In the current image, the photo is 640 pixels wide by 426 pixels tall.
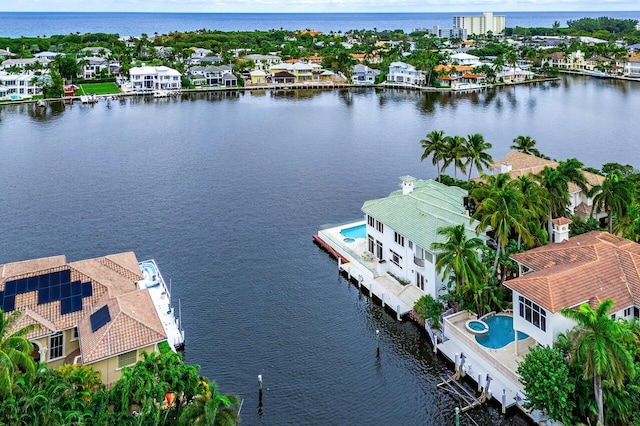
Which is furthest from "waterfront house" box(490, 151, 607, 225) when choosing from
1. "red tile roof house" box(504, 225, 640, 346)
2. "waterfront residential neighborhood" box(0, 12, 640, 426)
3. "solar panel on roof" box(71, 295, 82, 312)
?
"solar panel on roof" box(71, 295, 82, 312)

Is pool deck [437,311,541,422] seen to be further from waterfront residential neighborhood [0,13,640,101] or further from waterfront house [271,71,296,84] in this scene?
waterfront house [271,71,296,84]

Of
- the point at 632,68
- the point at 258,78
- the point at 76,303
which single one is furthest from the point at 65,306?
the point at 632,68

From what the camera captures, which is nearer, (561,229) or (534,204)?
(561,229)

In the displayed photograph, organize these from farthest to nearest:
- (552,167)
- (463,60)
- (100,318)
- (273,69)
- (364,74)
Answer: (463,60)
(364,74)
(273,69)
(552,167)
(100,318)

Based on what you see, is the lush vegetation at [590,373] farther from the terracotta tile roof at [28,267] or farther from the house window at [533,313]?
the terracotta tile roof at [28,267]

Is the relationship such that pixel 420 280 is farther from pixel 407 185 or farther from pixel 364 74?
pixel 364 74

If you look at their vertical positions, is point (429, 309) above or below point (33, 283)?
below
